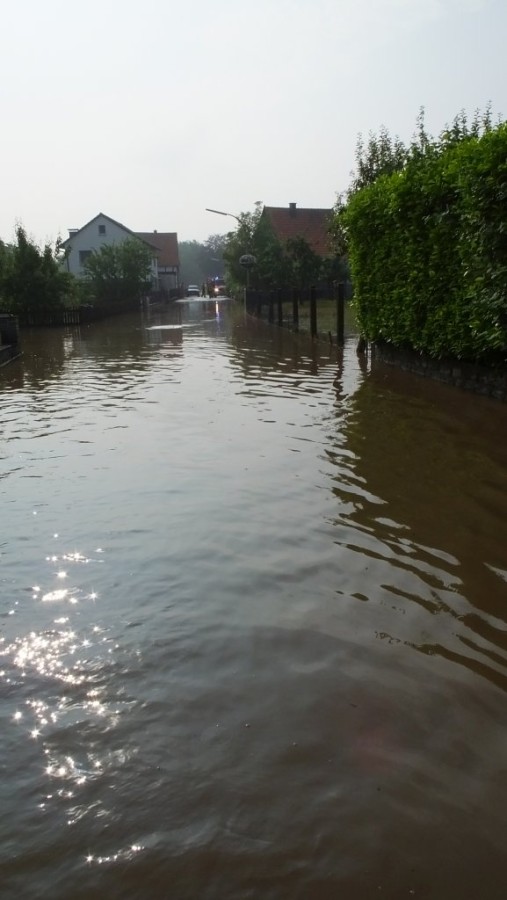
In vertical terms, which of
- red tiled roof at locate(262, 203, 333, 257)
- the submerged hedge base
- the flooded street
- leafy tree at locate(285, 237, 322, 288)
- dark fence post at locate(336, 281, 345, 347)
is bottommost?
the flooded street

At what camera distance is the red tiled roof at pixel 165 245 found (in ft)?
295

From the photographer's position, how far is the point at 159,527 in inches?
193

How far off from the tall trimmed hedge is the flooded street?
7.88ft

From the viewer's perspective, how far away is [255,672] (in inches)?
123

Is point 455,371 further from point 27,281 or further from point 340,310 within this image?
point 27,281

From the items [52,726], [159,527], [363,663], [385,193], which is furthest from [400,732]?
[385,193]

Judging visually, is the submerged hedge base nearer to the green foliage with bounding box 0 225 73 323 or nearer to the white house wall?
the green foliage with bounding box 0 225 73 323

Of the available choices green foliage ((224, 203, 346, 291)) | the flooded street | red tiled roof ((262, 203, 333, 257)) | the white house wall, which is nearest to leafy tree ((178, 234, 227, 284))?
the white house wall

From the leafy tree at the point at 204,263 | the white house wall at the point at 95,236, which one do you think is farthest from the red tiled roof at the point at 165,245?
the leafy tree at the point at 204,263

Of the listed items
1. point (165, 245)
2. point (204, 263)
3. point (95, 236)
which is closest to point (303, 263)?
point (95, 236)

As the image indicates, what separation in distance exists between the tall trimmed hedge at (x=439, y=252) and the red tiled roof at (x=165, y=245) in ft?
261

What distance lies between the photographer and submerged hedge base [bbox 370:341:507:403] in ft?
29.9

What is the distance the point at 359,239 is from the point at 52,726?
1272cm

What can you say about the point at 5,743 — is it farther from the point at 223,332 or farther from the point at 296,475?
the point at 223,332
